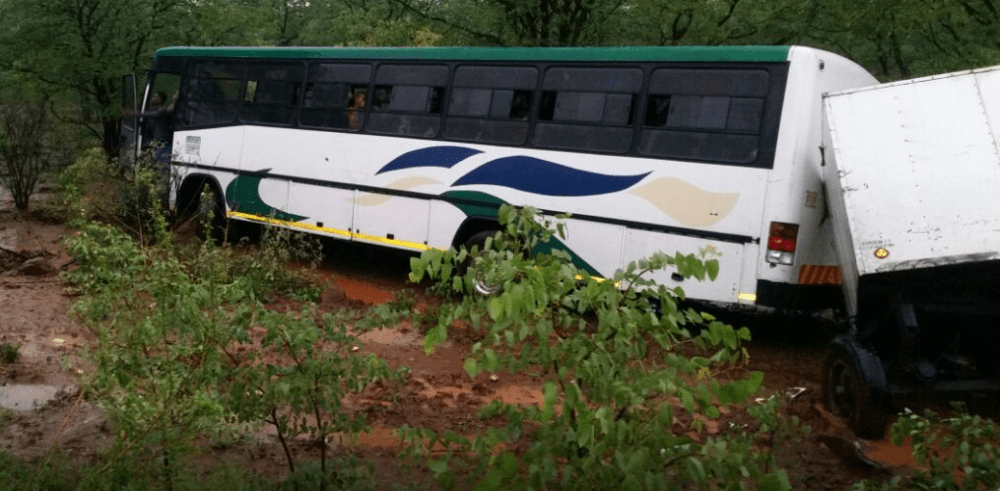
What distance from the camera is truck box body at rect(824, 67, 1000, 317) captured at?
7.45 meters

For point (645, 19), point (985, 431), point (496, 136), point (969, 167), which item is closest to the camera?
point (985, 431)

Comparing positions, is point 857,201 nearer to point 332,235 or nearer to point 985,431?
point 985,431

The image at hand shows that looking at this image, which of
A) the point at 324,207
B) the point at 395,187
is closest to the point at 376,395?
the point at 395,187

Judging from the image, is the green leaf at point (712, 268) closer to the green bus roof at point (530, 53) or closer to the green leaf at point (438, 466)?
the green leaf at point (438, 466)

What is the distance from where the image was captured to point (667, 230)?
10.4 metres

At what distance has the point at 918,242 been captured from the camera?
7.54 meters

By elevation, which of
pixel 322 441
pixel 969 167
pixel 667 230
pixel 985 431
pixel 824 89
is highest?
pixel 824 89

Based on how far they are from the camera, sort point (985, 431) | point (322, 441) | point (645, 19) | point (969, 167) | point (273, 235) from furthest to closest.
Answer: point (645, 19) → point (273, 235) → point (969, 167) → point (322, 441) → point (985, 431)

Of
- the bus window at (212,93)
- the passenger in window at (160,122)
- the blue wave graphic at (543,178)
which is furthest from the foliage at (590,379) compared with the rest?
the passenger in window at (160,122)

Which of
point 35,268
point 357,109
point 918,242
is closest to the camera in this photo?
point 918,242

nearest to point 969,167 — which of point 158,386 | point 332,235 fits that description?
point 158,386

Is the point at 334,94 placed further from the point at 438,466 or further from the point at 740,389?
the point at 740,389

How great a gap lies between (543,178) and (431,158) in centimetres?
162

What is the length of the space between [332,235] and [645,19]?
7828mm
